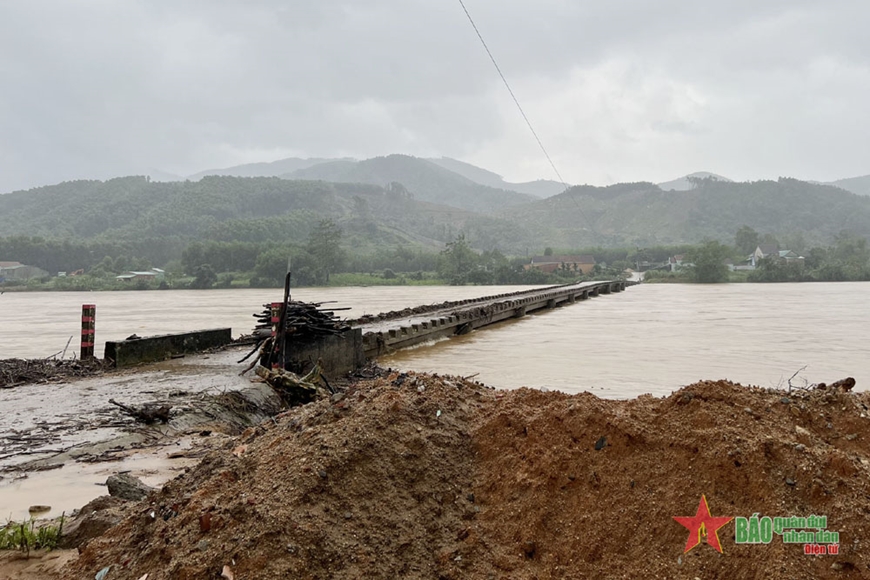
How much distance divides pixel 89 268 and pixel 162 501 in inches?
3558

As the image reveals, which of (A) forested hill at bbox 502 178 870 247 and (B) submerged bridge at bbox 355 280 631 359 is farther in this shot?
(A) forested hill at bbox 502 178 870 247

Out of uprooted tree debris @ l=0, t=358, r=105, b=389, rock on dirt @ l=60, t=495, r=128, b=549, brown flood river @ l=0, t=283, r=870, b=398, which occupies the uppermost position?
rock on dirt @ l=60, t=495, r=128, b=549

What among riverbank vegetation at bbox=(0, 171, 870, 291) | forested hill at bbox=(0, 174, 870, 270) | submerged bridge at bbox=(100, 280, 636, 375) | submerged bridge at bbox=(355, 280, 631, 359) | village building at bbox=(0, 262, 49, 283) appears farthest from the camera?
forested hill at bbox=(0, 174, 870, 270)

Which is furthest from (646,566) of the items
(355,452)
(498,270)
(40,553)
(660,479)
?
(498,270)

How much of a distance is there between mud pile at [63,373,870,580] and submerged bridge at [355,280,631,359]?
7797mm

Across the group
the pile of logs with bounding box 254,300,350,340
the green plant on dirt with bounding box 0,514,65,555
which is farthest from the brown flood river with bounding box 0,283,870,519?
the pile of logs with bounding box 254,300,350,340

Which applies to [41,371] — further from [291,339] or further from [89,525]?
[89,525]

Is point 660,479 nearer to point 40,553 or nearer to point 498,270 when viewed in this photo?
point 40,553

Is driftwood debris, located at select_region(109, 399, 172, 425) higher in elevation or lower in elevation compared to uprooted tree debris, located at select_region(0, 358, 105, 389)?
higher

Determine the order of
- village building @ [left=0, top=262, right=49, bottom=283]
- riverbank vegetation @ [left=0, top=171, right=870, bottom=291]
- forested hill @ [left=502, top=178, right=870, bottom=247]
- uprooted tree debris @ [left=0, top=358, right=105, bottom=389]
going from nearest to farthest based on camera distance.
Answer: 1. uprooted tree debris @ [left=0, top=358, right=105, bottom=389]
2. riverbank vegetation @ [left=0, top=171, right=870, bottom=291]
3. village building @ [left=0, top=262, right=49, bottom=283]
4. forested hill @ [left=502, top=178, right=870, bottom=247]

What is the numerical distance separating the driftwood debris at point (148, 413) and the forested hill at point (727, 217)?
16545 centimetres

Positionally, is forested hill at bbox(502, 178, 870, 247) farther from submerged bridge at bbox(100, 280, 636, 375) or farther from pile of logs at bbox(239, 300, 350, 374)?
pile of logs at bbox(239, 300, 350, 374)

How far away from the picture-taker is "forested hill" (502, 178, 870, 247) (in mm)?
158375

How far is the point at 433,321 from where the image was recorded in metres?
15.5
